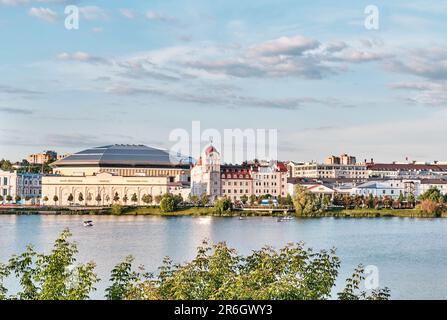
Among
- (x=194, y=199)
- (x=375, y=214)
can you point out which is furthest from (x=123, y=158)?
(x=375, y=214)

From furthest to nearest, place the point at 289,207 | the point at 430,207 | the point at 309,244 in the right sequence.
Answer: the point at 289,207
the point at 430,207
the point at 309,244

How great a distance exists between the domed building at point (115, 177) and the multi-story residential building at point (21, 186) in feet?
6.08

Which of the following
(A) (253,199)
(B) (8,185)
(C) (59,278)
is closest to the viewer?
(C) (59,278)

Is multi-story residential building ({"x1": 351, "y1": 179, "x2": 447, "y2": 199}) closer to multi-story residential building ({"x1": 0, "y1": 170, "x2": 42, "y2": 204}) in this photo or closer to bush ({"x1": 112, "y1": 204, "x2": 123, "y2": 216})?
bush ({"x1": 112, "y1": 204, "x2": 123, "y2": 216})

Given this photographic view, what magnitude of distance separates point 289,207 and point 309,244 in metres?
19.3

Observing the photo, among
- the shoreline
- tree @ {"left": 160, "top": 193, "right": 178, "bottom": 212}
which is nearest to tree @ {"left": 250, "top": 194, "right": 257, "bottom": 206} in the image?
the shoreline

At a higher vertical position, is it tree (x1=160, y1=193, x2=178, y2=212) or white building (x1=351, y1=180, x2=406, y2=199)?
white building (x1=351, y1=180, x2=406, y2=199)

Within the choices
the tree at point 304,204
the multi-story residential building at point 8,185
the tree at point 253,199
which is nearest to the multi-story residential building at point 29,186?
the multi-story residential building at point 8,185

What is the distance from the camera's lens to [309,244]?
1820 cm

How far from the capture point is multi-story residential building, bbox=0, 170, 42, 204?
1903 inches

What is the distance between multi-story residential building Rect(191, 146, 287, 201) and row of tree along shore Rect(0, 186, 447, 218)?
1.24 metres

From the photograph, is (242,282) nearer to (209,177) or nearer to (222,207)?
(222,207)

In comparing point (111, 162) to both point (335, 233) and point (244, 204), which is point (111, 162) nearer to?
point (244, 204)
